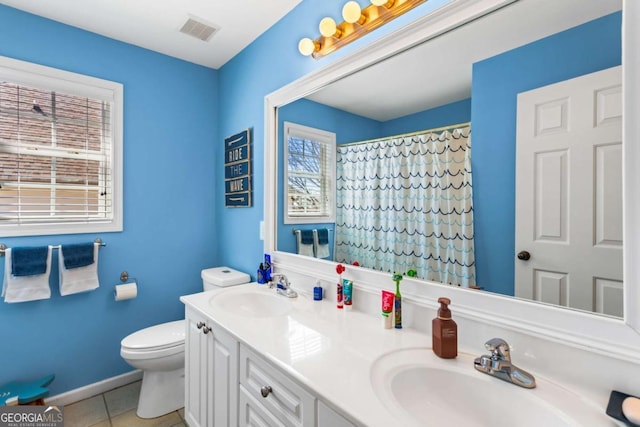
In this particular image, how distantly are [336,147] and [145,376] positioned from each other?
180 cm

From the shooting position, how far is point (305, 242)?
1.71 meters

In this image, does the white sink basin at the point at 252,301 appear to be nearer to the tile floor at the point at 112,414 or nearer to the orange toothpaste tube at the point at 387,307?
the orange toothpaste tube at the point at 387,307

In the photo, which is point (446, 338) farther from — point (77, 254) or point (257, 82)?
point (77, 254)

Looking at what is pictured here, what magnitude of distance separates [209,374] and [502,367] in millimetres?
1210

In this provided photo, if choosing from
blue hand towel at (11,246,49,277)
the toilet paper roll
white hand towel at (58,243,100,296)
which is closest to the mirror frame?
the toilet paper roll

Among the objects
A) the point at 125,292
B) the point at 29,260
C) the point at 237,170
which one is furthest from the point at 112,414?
the point at 237,170

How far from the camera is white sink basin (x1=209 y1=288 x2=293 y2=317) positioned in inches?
62.8

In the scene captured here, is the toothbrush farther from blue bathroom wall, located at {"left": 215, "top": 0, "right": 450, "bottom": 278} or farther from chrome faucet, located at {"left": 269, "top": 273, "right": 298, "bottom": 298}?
blue bathroom wall, located at {"left": 215, "top": 0, "right": 450, "bottom": 278}

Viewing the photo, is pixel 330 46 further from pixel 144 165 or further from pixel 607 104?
pixel 144 165

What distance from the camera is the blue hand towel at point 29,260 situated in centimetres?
170

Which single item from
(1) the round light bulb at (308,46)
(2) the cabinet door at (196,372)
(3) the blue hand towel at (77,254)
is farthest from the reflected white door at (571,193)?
(3) the blue hand towel at (77,254)

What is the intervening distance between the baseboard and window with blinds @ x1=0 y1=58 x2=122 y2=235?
3.42 ft

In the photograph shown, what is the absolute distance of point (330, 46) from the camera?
144 centimetres

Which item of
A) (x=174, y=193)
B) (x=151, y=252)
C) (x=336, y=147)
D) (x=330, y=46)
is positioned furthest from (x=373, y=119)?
(x=151, y=252)
